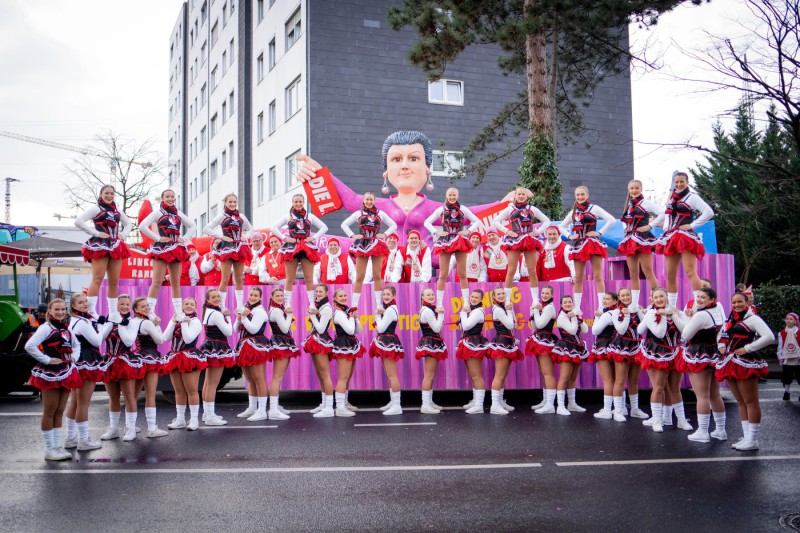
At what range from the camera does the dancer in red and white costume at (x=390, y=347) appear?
35.5 feet

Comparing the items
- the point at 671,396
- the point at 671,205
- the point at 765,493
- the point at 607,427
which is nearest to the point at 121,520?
the point at 765,493

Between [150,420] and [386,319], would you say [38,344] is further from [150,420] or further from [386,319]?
[386,319]

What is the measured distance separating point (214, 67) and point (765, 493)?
3545 centimetres

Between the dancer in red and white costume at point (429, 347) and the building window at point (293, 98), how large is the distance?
15.1 meters

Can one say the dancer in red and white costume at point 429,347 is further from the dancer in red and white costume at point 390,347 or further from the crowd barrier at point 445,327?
the crowd barrier at point 445,327

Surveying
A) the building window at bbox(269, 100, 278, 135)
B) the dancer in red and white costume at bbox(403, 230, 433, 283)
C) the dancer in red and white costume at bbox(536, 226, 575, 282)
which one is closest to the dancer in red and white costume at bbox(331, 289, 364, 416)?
the dancer in red and white costume at bbox(403, 230, 433, 283)

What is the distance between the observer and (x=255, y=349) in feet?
33.9

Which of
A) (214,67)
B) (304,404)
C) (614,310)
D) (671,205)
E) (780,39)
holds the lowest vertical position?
(304,404)

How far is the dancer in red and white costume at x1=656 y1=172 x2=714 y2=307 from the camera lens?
33.2 feet

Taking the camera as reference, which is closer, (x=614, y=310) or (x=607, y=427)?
(x=607, y=427)

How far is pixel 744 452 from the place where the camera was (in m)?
7.75

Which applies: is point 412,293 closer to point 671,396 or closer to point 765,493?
point 671,396

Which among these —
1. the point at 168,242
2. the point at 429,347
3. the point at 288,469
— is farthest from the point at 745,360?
the point at 168,242

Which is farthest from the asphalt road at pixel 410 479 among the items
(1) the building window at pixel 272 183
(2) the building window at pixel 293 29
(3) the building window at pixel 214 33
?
(3) the building window at pixel 214 33
